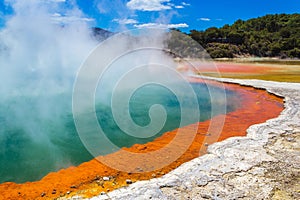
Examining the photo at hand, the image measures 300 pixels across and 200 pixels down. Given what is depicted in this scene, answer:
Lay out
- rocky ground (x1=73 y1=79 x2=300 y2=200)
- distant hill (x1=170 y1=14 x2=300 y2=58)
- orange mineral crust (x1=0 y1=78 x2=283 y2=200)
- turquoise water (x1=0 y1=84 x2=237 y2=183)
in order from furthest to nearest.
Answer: distant hill (x1=170 y1=14 x2=300 y2=58) < turquoise water (x1=0 y1=84 x2=237 y2=183) < orange mineral crust (x1=0 y1=78 x2=283 y2=200) < rocky ground (x1=73 y1=79 x2=300 y2=200)

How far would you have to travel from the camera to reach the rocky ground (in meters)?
3.54

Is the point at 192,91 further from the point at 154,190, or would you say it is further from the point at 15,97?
the point at 154,190

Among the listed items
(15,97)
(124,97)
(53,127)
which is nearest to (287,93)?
(124,97)

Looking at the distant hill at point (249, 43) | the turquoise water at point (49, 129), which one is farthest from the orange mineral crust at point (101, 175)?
the distant hill at point (249, 43)

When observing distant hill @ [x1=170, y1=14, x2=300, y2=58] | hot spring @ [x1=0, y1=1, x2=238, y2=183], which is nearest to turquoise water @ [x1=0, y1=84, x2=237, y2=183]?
hot spring @ [x1=0, y1=1, x2=238, y2=183]

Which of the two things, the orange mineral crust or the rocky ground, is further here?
the orange mineral crust

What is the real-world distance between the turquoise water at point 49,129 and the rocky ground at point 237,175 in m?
1.93

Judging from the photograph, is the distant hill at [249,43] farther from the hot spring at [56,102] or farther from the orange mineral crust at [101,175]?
the orange mineral crust at [101,175]

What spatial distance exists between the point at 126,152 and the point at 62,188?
1711mm

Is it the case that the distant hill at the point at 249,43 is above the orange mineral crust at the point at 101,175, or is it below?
above

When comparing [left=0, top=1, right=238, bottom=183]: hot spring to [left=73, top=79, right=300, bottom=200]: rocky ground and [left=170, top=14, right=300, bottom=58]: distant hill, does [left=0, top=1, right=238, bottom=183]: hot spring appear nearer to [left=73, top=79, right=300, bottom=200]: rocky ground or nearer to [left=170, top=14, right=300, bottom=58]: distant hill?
[left=73, top=79, right=300, bottom=200]: rocky ground

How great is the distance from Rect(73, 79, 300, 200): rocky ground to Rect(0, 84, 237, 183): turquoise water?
1.93 meters

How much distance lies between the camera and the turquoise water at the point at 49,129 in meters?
5.01

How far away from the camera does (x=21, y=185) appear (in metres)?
4.22
